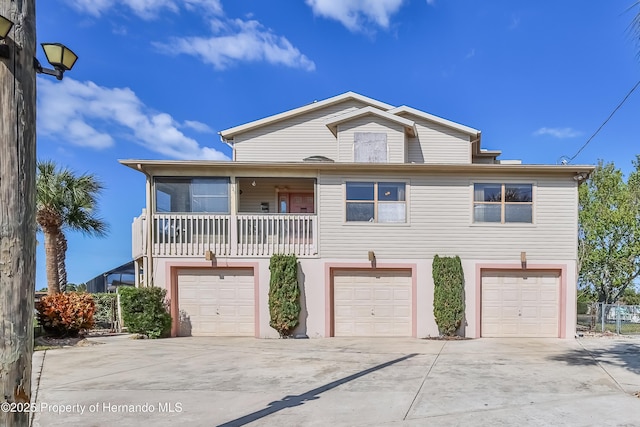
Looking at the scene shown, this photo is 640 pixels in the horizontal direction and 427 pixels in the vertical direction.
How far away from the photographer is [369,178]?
10703 millimetres

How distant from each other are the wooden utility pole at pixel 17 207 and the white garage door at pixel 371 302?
27.8 ft

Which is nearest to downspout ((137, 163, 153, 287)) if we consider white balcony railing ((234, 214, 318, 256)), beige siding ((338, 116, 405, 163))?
white balcony railing ((234, 214, 318, 256))

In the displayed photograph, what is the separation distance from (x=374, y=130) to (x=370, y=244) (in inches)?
149

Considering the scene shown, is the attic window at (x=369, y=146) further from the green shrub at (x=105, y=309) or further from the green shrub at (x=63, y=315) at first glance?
the green shrub at (x=105, y=309)

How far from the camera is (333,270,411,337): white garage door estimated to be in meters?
10.6

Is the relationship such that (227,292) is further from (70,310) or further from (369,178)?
(369,178)

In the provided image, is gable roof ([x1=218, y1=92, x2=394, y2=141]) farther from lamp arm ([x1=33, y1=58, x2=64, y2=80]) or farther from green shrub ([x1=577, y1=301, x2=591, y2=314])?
green shrub ([x1=577, y1=301, x2=591, y2=314])

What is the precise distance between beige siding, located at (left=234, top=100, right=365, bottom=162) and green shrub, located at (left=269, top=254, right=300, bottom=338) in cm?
455

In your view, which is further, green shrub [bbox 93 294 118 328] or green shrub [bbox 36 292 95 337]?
green shrub [bbox 93 294 118 328]

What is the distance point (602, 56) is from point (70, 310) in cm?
1512

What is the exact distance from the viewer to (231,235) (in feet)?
35.1

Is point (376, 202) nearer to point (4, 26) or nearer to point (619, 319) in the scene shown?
point (619, 319)

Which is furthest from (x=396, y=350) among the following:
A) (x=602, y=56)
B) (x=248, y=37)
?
(x=248, y=37)

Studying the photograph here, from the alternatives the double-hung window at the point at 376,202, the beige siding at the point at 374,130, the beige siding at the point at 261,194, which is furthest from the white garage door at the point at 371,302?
the beige siding at the point at 374,130
